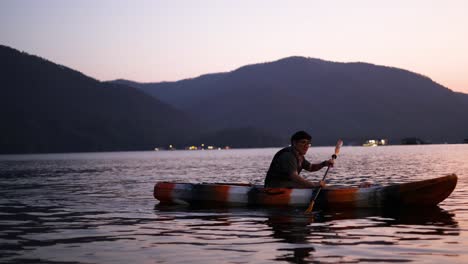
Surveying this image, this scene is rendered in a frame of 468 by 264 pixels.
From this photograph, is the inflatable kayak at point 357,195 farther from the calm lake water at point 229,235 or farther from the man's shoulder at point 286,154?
the man's shoulder at point 286,154

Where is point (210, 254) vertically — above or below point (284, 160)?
below

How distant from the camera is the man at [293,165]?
19.1 metres

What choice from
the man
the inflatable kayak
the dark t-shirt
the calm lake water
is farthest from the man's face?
the calm lake water

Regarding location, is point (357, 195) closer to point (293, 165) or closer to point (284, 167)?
point (293, 165)

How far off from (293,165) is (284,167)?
283mm

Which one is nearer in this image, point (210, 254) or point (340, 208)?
point (210, 254)

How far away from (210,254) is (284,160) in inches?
306

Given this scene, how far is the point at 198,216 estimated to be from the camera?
18562mm

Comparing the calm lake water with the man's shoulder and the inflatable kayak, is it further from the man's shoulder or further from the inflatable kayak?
the man's shoulder

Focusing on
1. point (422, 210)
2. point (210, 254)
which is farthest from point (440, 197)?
point (210, 254)

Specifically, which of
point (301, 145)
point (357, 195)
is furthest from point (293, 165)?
point (357, 195)

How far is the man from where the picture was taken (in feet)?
62.5

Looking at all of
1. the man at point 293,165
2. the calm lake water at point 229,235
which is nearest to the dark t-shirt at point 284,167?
the man at point 293,165

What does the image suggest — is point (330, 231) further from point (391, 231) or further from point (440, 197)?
point (440, 197)
